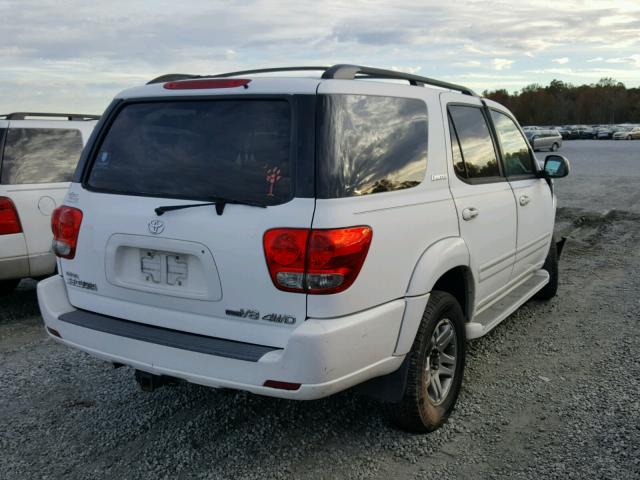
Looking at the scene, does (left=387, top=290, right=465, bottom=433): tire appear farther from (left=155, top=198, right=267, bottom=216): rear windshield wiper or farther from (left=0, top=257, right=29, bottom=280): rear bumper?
(left=0, top=257, right=29, bottom=280): rear bumper

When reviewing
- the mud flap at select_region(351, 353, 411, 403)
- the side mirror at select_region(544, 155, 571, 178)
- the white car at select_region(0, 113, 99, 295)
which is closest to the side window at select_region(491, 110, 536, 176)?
the side mirror at select_region(544, 155, 571, 178)

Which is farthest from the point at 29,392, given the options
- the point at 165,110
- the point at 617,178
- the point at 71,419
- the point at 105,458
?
the point at 617,178

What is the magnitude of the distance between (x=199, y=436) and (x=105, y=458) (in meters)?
0.51

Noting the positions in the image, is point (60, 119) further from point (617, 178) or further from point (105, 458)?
point (617, 178)

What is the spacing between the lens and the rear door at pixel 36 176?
556 centimetres

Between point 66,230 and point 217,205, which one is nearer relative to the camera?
point 217,205

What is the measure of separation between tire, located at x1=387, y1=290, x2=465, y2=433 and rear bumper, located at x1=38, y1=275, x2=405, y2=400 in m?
0.20

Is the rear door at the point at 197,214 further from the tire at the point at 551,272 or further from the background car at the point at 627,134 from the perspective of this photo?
the background car at the point at 627,134

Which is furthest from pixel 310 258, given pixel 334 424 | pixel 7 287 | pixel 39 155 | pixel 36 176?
pixel 7 287

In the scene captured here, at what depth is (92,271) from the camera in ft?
10.7

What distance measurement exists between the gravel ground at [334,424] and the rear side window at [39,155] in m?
1.52

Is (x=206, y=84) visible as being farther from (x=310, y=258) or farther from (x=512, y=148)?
(x=512, y=148)

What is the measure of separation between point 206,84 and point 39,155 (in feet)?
11.3

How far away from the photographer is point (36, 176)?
579 cm
